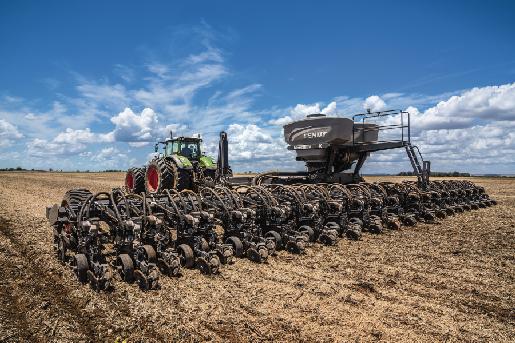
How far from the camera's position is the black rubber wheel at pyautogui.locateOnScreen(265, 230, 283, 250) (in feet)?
23.5

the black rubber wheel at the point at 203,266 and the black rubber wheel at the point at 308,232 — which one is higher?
the black rubber wheel at the point at 308,232

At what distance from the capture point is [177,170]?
39.7 ft

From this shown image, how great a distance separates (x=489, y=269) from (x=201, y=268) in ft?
14.6

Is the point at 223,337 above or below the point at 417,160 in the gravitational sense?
below

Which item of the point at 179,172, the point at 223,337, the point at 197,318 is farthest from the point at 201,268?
the point at 179,172

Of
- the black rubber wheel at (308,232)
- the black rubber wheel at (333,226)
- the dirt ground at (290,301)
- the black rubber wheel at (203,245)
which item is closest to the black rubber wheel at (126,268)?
the dirt ground at (290,301)

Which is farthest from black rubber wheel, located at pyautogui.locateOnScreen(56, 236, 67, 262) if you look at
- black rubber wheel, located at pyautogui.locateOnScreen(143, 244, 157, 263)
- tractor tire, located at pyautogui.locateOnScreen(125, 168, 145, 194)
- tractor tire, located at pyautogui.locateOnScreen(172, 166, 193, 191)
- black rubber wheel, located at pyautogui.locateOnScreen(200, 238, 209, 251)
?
tractor tire, located at pyautogui.locateOnScreen(125, 168, 145, 194)

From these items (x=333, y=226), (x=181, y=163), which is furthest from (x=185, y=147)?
(x=333, y=226)

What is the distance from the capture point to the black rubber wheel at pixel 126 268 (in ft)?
17.1

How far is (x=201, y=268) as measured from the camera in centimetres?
577

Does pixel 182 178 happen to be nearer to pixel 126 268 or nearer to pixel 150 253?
pixel 150 253

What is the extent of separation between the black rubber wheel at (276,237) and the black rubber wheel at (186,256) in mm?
1786

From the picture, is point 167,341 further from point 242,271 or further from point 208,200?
point 208,200

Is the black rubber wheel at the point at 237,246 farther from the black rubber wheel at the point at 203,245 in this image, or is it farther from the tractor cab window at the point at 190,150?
the tractor cab window at the point at 190,150
